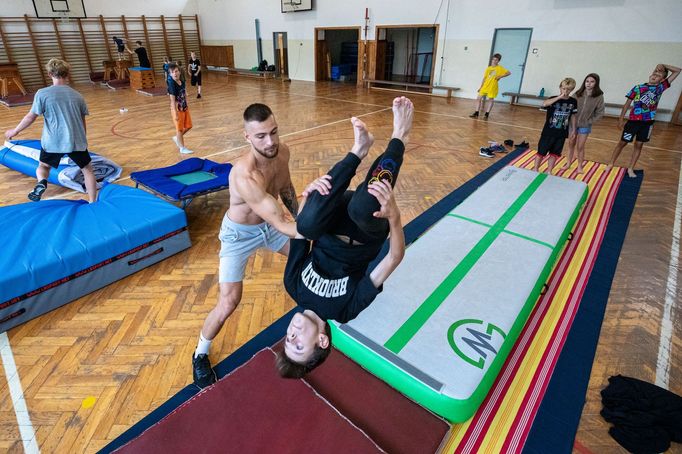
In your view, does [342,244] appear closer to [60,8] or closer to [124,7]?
[60,8]

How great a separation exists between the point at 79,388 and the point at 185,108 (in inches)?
196

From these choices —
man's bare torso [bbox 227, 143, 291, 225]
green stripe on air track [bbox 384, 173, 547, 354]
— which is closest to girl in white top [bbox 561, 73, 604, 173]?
green stripe on air track [bbox 384, 173, 547, 354]

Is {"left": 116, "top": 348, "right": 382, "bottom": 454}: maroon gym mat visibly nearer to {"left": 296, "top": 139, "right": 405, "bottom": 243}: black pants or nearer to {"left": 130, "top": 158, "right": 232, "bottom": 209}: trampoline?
{"left": 296, "top": 139, "right": 405, "bottom": 243}: black pants

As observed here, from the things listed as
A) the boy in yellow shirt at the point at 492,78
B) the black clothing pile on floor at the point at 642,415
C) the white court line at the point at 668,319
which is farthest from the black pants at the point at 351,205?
the boy in yellow shirt at the point at 492,78

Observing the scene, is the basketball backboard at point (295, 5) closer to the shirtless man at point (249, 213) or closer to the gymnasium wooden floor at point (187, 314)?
the gymnasium wooden floor at point (187, 314)

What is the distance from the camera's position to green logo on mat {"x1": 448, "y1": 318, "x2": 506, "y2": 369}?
2270 millimetres

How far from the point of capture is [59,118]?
13.2 ft

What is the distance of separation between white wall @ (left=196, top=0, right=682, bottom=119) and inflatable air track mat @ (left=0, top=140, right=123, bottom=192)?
10.5 metres

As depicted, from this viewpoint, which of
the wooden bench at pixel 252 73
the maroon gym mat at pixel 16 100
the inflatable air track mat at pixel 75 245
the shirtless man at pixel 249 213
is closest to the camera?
the shirtless man at pixel 249 213

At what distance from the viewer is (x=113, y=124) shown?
8562 millimetres

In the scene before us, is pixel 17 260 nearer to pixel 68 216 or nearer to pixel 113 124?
pixel 68 216

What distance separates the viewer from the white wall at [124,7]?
1345 cm

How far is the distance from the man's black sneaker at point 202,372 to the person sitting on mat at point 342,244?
0.92 m

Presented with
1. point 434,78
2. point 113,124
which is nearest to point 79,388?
point 113,124
